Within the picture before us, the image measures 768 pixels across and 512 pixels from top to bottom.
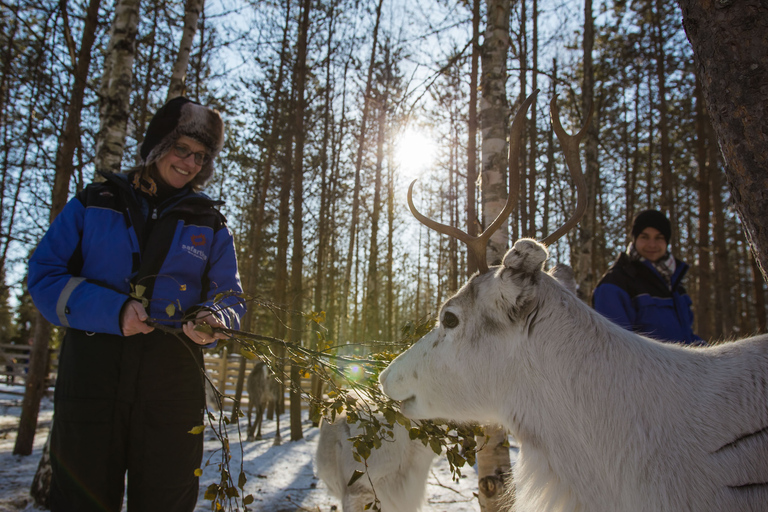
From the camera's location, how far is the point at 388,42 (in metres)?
12.9

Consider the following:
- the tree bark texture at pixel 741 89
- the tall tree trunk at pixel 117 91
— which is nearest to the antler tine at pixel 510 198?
the tree bark texture at pixel 741 89

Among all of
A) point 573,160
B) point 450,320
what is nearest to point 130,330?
point 450,320

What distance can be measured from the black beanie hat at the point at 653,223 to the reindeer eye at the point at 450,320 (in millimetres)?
2465

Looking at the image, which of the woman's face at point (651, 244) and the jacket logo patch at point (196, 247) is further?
the woman's face at point (651, 244)

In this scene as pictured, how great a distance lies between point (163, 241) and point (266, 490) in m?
4.27

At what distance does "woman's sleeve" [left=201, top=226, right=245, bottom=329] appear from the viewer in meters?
2.09

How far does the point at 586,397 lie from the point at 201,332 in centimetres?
161

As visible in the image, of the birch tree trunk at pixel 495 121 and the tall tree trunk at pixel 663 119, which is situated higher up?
the tall tree trunk at pixel 663 119

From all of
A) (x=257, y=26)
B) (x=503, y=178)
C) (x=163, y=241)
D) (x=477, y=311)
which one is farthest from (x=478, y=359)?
(x=257, y=26)

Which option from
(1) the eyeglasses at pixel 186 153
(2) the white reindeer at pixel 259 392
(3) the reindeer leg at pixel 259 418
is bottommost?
(3) the reindeer leg at pixel 259 418

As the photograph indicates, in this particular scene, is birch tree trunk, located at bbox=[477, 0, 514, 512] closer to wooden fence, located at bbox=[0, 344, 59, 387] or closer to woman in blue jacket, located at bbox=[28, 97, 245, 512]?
woman in blue jacket, located at bbox=[28, 97, 245, 512]

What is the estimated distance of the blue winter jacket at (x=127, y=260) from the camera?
1801 millimetres

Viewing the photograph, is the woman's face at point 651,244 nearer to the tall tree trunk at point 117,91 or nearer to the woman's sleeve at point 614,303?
the woman's sleeve at point 614,303

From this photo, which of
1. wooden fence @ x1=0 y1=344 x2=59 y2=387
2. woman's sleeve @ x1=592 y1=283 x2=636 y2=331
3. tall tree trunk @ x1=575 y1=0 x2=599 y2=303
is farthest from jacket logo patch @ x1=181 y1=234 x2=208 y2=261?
wooden fence @ x1=0 y1=344 x2=59 y2=387
